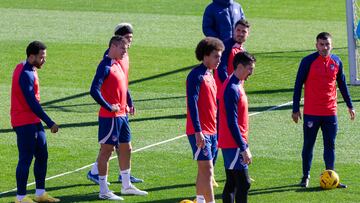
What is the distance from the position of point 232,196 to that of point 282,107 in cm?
858

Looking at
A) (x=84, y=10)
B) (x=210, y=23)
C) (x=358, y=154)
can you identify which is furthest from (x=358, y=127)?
(x=84, y=10)

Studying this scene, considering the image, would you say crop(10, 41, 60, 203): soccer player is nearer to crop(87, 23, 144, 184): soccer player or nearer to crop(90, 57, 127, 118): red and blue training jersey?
crop(90, 57, 127, 118): red and blue training jersey

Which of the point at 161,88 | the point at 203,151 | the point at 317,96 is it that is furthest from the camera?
the point at 161,88

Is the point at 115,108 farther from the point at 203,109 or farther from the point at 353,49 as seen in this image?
the point at 353,49

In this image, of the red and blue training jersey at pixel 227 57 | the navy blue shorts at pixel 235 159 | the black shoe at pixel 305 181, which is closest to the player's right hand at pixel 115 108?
the red and blue training jersey at pixel 227 57

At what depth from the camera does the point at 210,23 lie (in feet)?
52.6

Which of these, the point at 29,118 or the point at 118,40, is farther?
the point at 118,40

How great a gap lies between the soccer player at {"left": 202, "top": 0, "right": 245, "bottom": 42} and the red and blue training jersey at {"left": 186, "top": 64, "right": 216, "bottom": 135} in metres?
3.62

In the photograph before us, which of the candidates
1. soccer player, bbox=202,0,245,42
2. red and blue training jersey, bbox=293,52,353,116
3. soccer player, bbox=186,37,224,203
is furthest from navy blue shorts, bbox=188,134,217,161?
soccer player, bbox=202,0,245,42

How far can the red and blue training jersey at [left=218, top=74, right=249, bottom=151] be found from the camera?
11562 mm

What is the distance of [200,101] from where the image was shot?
484 inches

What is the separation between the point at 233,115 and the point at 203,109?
2.83 feet

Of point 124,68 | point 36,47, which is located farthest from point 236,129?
point 124,68

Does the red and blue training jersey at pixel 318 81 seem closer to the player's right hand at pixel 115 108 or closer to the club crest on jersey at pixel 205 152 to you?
the club crest on jersey at pixel 205 152
